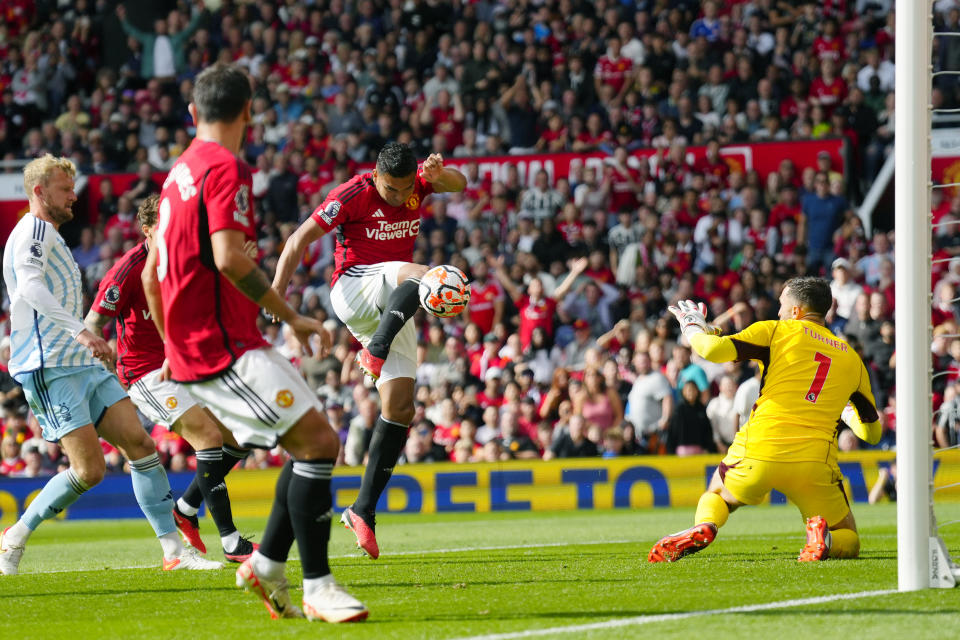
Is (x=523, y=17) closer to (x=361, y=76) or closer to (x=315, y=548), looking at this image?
(x=361, y=76)

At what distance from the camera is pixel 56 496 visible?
7.93 m

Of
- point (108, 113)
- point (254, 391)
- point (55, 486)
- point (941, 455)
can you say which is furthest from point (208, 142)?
point (108, 113)

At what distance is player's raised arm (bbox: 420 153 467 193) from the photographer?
309 inches

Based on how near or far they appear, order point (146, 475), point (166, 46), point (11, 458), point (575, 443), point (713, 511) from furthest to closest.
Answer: point (166, 46)
point (11, 458)
point (575, 443)
point (146, 475)
point (713, 511)

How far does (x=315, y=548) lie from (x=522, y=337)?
12.2 metres

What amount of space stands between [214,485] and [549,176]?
11.6 metres

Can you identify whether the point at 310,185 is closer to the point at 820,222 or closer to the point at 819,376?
the point at 820,222

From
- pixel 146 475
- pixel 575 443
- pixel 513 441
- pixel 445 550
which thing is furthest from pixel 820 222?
pixel 146 475

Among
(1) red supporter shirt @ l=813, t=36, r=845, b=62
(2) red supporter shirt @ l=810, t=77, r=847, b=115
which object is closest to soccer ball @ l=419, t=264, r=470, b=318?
(2) red supporter shirt @ l=810, t=77, r=847, b=115

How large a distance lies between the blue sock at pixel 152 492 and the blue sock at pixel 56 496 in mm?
327

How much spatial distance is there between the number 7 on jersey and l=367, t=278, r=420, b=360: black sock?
245cm

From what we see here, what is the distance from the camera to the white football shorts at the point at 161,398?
8.09m

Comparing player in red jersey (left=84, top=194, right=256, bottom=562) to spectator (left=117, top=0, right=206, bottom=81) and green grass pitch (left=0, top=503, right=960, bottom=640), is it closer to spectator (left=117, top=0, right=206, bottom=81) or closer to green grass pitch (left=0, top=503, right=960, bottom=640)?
green grass pitch (left=0, top=503, right=960, bottom=640)

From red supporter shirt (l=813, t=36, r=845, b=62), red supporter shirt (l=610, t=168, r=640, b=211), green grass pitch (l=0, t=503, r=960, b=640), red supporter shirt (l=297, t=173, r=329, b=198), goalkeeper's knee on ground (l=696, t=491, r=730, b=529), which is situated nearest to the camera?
green grass pitch (l=0, t=503, r=960, b=640)
